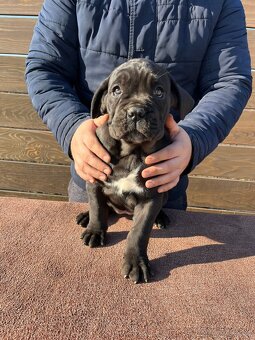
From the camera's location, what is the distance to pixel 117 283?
1.45 m

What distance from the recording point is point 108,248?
173 centimetres

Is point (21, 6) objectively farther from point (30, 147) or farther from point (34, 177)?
point (34, 177)

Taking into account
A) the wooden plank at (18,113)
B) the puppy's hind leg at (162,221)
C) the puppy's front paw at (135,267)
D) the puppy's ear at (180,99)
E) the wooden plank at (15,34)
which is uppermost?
the puppy's ear at (180,99)

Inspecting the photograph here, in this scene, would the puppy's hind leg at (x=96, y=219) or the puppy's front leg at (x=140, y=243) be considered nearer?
the puppy's front leg at (x=140, y=243)

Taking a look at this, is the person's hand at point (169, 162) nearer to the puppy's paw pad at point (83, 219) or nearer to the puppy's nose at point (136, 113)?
the puppy's nose at point (136, 113)

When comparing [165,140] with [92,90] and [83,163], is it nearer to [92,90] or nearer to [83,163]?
[83,163]

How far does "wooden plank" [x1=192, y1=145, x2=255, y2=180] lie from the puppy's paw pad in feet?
5.43

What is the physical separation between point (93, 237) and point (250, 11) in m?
2.35

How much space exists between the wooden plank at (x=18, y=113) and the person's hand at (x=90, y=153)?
5.72 ft

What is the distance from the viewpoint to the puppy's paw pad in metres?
1.95

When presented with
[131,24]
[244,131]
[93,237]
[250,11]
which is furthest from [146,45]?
[244,131]

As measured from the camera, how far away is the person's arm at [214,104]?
1671mm

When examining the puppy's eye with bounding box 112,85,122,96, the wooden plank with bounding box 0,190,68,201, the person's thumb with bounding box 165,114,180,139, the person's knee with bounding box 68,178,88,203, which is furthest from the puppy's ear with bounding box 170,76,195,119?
the wooden plank with bounding box 0,190,68,201

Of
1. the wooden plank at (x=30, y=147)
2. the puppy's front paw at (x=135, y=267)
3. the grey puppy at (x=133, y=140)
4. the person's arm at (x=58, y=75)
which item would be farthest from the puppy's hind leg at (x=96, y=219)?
the wooden plank at (x=30, y=147)
